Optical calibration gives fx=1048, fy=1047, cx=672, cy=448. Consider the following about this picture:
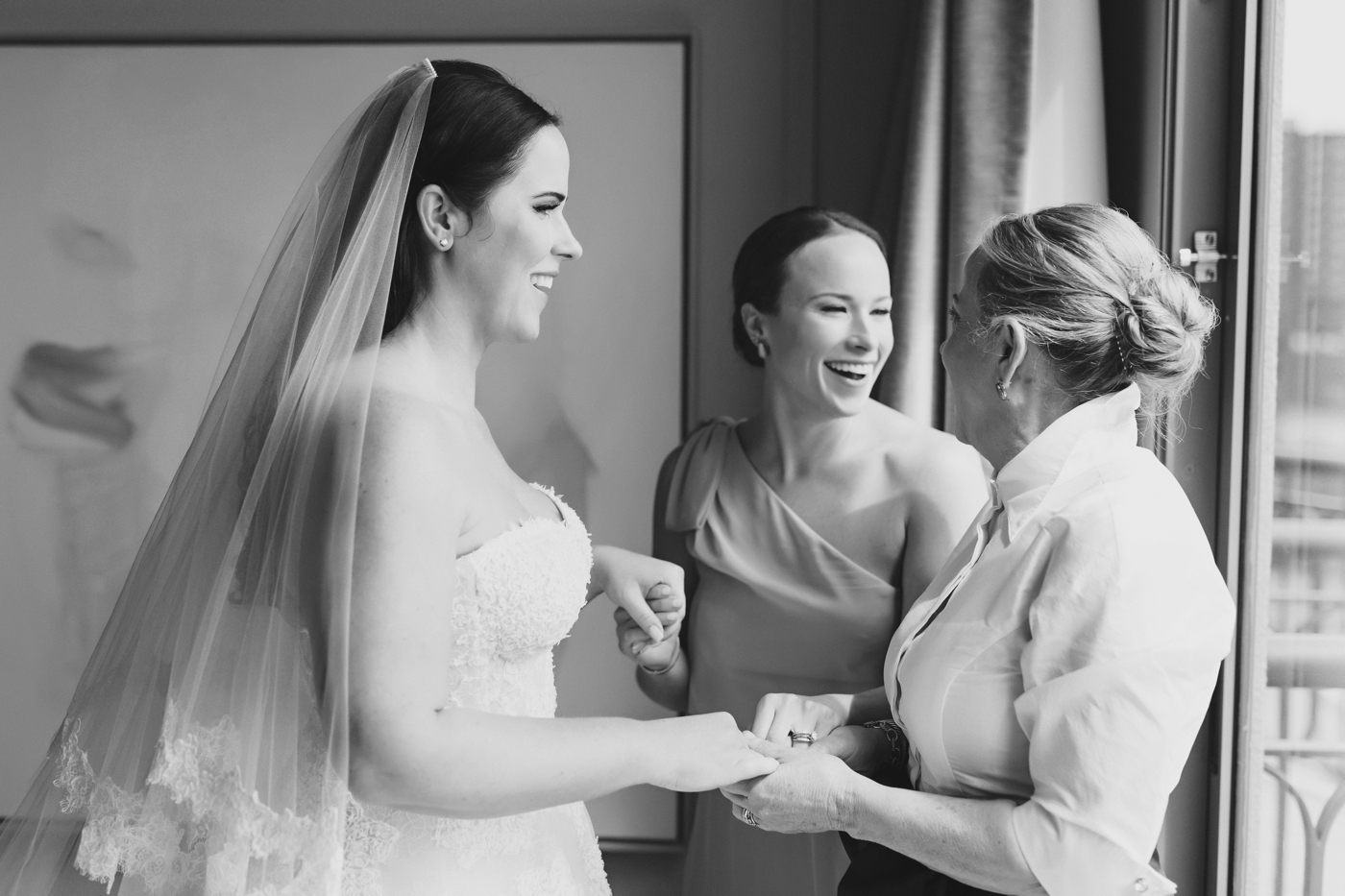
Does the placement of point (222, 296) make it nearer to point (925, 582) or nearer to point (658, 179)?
point (658, 179)

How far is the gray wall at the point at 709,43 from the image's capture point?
2.27m

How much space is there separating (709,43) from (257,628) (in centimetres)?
166

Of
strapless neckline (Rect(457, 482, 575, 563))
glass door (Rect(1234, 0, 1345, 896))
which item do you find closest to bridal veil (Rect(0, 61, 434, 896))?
strapless neckline (Rect(457, 482, 575, 563))

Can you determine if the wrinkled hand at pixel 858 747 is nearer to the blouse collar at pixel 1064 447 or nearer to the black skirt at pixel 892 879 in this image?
the black skirt at pixel 892 879

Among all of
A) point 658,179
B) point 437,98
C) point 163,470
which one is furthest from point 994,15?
point 163,470

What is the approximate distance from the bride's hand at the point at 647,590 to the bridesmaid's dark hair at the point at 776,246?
461 mm

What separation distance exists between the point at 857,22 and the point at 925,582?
136 centimetres

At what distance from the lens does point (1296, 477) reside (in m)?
1.54

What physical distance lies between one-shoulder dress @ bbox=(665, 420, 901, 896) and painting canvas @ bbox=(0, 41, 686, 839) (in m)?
0.54

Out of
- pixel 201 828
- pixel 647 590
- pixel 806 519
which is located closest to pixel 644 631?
pixel 647 590

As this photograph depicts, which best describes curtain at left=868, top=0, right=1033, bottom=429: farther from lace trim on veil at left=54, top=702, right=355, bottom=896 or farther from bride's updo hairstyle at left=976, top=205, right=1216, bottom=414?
lace trim on veil at left=54, top=702, right=355, bottom=896

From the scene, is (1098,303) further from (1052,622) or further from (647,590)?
(647,590)

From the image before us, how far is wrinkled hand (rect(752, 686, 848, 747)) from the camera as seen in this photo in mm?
1367

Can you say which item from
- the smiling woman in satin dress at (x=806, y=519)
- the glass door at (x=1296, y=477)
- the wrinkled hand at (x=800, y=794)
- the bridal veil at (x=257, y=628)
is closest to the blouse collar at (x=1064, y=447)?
the wrinkled hand at (x=800, y=794)
